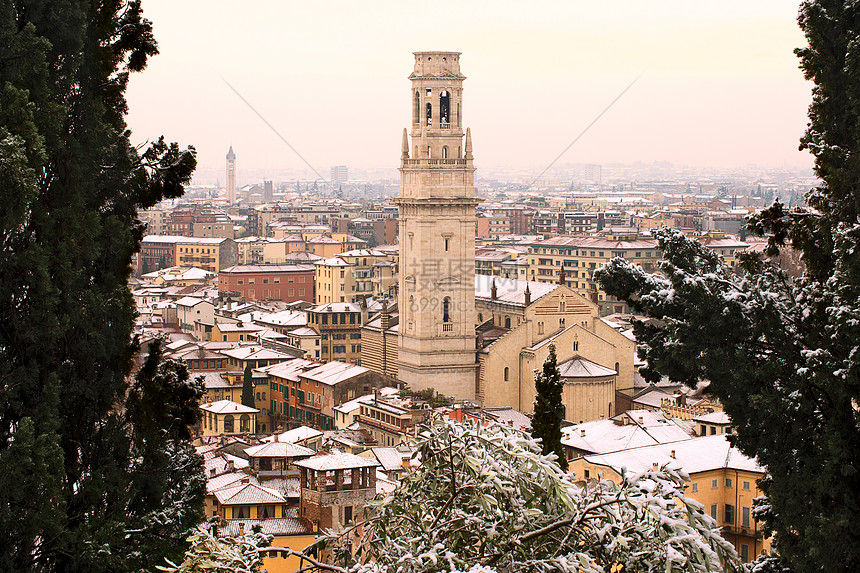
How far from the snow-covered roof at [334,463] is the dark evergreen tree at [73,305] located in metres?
13.2

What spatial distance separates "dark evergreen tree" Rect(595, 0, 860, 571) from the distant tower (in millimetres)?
32652

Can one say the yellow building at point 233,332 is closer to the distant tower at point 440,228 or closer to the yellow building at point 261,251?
the distant tower at point 440,228

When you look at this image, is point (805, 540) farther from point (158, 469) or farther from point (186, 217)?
point (186, 217)

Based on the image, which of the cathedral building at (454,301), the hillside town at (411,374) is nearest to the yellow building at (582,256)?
the hillside town at (411,374)

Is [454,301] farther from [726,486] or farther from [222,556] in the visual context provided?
[222,556]

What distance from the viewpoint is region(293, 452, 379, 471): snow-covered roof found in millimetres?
23625

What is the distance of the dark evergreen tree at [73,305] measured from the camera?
27.6ft

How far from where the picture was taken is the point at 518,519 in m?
6.54

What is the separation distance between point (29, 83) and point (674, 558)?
5.20 m

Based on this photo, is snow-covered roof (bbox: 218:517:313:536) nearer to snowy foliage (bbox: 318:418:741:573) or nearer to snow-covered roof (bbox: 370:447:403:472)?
snow-covered roof (bbox: 370:447:403:472)

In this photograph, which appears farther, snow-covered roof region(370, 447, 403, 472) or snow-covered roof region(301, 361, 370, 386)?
snow-covered roof region(301, 361, 370, 386)

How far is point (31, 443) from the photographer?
821cm

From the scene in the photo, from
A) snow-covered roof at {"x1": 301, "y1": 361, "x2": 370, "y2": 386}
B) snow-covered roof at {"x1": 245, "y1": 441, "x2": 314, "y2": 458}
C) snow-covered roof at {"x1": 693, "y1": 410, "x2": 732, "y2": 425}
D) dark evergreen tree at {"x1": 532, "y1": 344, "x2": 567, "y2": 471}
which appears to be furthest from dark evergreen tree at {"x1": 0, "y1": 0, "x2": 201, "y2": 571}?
snow-covered roof at {"x1": 301, "y1": 361, "x2": 370, "y2": 386}

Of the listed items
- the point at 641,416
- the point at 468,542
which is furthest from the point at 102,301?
the point at 641,416
